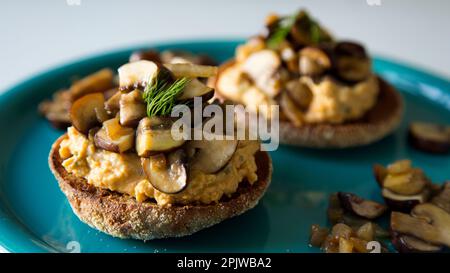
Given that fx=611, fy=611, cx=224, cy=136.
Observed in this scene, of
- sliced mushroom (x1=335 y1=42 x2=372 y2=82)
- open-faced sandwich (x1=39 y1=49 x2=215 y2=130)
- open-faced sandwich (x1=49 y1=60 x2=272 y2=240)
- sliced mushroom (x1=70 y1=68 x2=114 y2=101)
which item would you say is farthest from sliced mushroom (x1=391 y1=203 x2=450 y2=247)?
sliced mushroom (x1=70 y1=68 x2=114 y2=101)

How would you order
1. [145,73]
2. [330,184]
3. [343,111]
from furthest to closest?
[343,111] < [330,184] < [145,73]

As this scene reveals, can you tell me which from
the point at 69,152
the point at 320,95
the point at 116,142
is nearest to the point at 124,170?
the point at 116,142

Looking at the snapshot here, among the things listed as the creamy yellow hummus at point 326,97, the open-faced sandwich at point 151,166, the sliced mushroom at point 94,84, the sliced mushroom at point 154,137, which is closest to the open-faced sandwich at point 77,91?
the sliced mushroom at point 94,84

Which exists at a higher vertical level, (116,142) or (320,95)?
(116,142)

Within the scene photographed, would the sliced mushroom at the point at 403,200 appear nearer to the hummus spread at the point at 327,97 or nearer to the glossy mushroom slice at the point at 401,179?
the glossy mushroom slice at the point at 401,179

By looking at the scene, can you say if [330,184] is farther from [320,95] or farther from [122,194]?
[122,194]

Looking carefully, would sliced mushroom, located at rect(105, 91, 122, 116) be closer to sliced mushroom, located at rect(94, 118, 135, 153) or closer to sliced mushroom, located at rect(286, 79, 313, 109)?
sliced mushroom, located at rect(94, 118, 135, 153)

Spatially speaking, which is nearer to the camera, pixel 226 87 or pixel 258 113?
pixel 258 113
